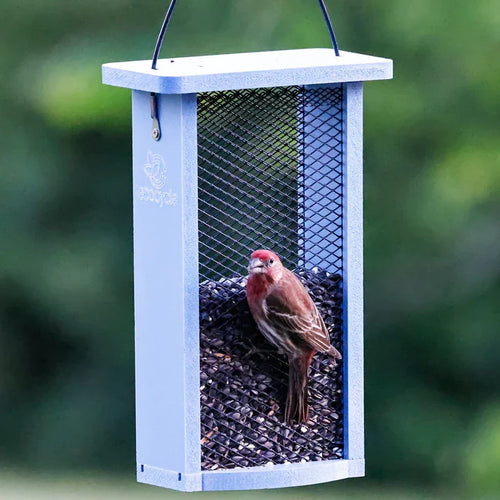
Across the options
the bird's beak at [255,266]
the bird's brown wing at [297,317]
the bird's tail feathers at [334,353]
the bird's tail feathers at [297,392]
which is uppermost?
the bird's beak at [255,266]

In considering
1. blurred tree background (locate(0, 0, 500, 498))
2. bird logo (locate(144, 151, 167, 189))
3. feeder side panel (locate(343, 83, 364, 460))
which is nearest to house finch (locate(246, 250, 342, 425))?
feeder side panel (locate(343, 83, 364, 460))

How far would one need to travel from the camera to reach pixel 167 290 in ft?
17.5

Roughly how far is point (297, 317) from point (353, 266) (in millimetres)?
248

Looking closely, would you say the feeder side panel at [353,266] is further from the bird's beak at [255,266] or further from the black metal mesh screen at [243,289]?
the bird's beak at [255,266]

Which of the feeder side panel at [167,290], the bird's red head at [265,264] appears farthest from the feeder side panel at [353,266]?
the feeder side panel at [167,290]

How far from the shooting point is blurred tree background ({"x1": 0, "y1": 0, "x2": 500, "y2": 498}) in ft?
37.7

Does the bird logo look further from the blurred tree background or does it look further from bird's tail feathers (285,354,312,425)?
the blurred tree background

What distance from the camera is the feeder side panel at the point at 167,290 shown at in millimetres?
5262

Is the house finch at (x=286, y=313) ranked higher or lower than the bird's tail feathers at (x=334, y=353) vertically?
higher

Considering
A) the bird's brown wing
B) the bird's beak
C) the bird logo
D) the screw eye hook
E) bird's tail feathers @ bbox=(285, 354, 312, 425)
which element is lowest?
bird's tail feathers @ bbox=(285, 354, 312, 425)
